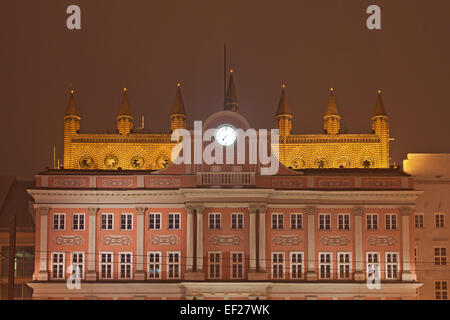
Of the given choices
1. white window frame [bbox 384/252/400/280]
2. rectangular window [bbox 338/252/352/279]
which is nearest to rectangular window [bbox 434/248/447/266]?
white window frame [bbox 384/252/400/280]

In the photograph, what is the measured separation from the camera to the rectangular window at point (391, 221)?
5994 cm

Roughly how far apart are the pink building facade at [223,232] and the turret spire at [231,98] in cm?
2321

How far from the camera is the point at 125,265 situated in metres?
59.1

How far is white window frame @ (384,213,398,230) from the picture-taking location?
197ft

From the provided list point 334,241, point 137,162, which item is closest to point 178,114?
point 137,162

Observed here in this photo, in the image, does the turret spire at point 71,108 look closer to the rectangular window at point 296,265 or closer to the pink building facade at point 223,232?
the pink building facade at point 223,232

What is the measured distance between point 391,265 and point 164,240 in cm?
2045

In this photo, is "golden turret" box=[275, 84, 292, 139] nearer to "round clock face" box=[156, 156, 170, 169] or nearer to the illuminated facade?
the illuminated facade

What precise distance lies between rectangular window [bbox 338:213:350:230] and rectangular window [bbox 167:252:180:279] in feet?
48.8

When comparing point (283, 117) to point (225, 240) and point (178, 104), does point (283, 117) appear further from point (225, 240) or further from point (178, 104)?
point (225, 240)

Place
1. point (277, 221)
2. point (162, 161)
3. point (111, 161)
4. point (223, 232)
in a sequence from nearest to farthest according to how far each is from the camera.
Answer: point (223, 232)
point (277, 221)
point (162, 161)
point (111, 161)

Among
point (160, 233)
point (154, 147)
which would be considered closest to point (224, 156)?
point (160, 233)

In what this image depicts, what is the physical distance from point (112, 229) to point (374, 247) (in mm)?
23597
